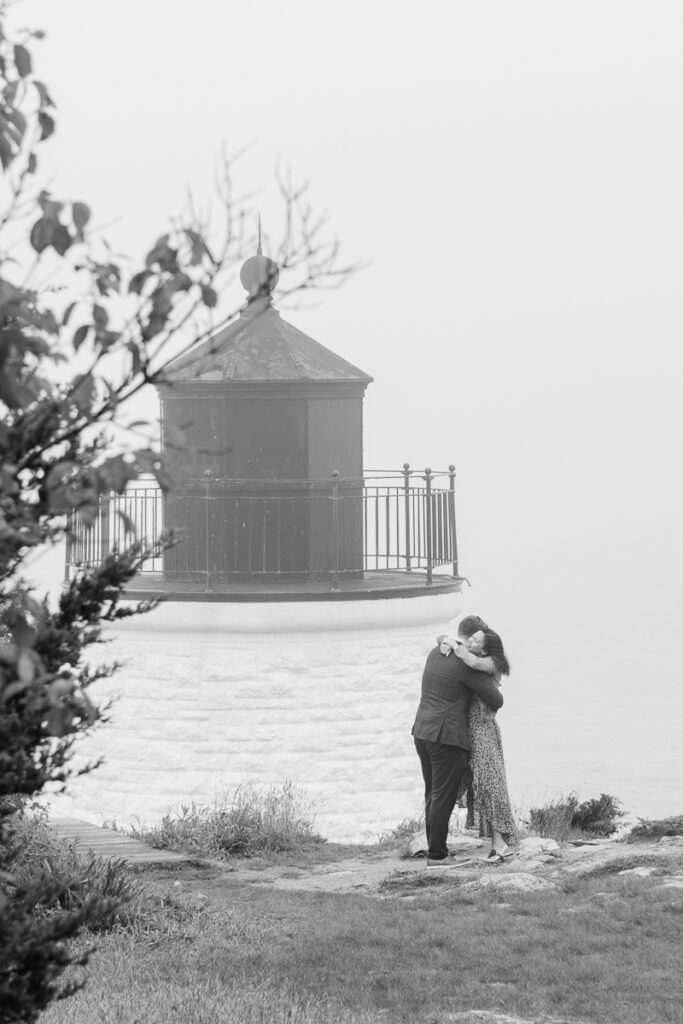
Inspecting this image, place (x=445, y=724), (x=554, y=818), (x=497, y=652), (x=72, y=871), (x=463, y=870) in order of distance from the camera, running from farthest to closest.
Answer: (x=554, y=818), (x=445, y=724), (x=497, y=652), (x=463, y=870), (x=72, y=871)

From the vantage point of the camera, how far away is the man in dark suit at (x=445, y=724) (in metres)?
10.9

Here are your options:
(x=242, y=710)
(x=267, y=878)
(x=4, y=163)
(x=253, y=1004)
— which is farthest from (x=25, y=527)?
(x=242, y=710)

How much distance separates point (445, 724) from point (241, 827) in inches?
91.5

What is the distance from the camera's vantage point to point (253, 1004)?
6648 mm

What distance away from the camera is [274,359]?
14.7m

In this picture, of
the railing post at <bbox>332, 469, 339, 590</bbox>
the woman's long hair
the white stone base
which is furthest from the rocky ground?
the railing post at <bbox>332, 469, 339, 590</bbox>

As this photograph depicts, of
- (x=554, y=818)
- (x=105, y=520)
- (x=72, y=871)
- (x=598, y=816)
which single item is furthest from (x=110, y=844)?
(x=598, y=816)

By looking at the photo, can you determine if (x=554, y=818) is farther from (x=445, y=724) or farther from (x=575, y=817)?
(x=445, y=724)

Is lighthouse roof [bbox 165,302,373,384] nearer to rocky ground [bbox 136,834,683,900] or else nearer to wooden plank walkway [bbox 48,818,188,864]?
wooden plank walkway [bbox 48,818,188,864]

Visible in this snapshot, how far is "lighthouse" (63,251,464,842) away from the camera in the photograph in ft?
45.2

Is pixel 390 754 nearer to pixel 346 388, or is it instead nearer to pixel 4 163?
pixel 346 388

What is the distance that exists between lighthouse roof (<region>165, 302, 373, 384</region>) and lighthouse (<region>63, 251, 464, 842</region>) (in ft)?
0.06

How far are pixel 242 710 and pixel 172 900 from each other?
4.84m

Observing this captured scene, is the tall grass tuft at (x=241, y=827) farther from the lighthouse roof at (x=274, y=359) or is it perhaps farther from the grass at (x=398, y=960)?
the lighthouse roof at (x=274, y=359)
